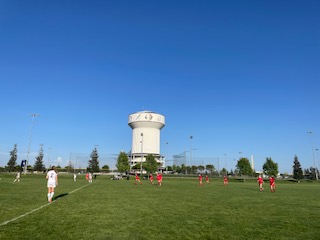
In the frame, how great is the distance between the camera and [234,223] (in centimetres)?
804

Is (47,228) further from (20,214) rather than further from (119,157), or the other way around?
(119,157)

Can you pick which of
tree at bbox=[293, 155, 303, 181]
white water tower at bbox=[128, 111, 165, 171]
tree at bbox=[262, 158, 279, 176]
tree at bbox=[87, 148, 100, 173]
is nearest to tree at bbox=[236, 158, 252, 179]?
tree at bbox=[262, 158, 279, 176]

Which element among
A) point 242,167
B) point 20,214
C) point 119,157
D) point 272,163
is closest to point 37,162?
point 119,157

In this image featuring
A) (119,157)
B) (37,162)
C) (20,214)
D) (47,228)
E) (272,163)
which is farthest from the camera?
(37,162)

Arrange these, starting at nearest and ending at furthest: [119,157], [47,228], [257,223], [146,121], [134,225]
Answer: [47,228], [134,225], [257,223], [119,157], [146,121]

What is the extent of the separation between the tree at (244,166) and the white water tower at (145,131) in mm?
48792

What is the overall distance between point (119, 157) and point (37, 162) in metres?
42.2

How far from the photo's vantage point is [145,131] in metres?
131

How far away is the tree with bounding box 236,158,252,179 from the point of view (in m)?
93.4

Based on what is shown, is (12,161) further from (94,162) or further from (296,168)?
(296,168)

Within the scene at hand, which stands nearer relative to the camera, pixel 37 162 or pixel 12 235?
pixel 12 235

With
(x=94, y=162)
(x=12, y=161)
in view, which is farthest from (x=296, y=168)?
(x=12, y=161)

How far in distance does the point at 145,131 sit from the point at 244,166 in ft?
183

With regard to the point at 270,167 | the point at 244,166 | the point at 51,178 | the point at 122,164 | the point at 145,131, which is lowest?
the point at 51,178
